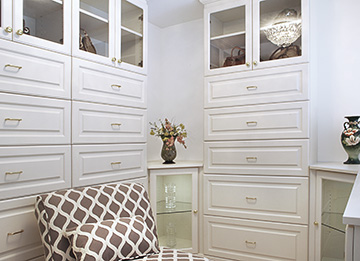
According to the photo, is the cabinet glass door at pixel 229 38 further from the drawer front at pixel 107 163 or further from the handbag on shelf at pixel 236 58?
the drawer front at pixel 107 163

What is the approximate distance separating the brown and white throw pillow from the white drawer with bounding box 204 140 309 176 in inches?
41.5

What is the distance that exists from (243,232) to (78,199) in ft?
4.61

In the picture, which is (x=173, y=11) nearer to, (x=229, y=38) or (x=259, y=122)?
(x=229, y=38)

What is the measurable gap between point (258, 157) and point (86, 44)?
5.06 feet

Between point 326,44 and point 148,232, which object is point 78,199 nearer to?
point 148,232

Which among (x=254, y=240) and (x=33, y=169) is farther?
(x=254, y=240)

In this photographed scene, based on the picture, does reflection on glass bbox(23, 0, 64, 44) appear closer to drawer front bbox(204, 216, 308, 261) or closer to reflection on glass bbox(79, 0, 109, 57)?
reflection on glass bbox(79, 0, 109, 57)

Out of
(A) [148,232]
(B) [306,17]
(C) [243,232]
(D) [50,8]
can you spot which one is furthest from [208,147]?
(D) [50,8]

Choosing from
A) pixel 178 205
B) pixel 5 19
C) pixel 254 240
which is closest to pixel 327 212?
pixel 254 240

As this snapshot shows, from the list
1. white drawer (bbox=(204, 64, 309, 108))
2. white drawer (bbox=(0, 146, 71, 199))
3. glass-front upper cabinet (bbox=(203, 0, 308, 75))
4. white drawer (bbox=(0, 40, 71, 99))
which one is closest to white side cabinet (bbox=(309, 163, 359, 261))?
white drawer (bbox=(204, 64, 309, 108))

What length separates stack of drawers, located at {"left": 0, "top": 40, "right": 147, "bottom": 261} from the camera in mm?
1646

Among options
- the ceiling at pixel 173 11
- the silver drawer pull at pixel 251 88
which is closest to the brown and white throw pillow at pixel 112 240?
the silver drawer pull at pixel 251 88

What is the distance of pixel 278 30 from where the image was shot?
7.77ft

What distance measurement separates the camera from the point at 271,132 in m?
2.38
